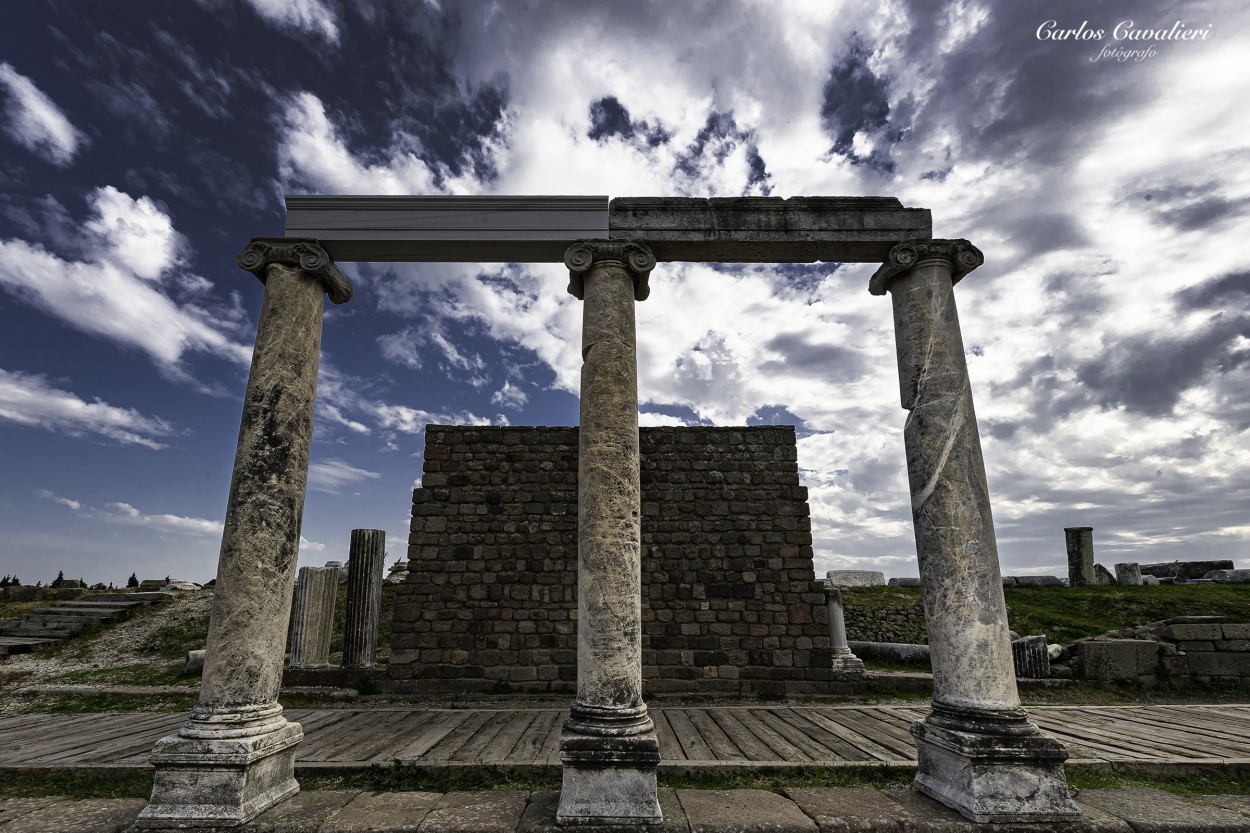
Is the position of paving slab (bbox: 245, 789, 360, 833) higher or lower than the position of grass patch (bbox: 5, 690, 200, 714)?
higher

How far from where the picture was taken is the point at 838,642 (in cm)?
1010

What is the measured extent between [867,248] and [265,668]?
5782mm

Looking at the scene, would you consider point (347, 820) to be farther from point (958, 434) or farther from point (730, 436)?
point (730, 436)

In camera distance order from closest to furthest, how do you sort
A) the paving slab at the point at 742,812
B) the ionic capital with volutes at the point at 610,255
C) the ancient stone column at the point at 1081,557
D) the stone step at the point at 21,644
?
the paving slab at the point at 742,812 → the ionic capital with volutes at the point at 610,255 → the stone step at the point at 21,644 → the ancient stone column at the point at 1081,557

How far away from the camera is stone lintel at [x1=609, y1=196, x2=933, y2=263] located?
5.24m

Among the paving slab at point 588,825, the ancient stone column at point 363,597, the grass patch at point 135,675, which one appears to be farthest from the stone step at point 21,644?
the paving slab at point 588,825

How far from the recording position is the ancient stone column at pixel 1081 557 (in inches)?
669

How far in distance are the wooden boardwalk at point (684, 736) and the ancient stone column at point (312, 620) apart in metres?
1.45

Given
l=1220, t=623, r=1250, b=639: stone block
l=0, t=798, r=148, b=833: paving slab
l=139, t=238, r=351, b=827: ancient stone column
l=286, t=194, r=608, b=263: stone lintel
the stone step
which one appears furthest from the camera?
the stone step

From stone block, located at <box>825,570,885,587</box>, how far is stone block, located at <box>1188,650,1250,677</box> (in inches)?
344

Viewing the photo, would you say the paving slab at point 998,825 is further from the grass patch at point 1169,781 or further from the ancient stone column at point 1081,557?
the ancient stone column at point 1081,557

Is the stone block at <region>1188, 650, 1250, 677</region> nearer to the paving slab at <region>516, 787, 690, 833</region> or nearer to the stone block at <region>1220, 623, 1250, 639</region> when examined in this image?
the stone block at <region>1220, 623, 1250, 639</region>

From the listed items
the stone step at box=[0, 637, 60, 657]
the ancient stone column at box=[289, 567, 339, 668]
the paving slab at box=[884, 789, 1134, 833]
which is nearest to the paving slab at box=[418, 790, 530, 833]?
the paving slab at box=[884, 789, 1134, 833]

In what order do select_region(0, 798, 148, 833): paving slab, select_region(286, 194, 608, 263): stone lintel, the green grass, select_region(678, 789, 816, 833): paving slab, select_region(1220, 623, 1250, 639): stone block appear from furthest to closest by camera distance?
the green grass < select_region(1220, 623, 1250, 639): stone block < select_region(286, 194, 608, 263): stone lintel < select_region(0, 798, 148, 833): paving slab < select_region(678, 789, 816, 833): paving slab
